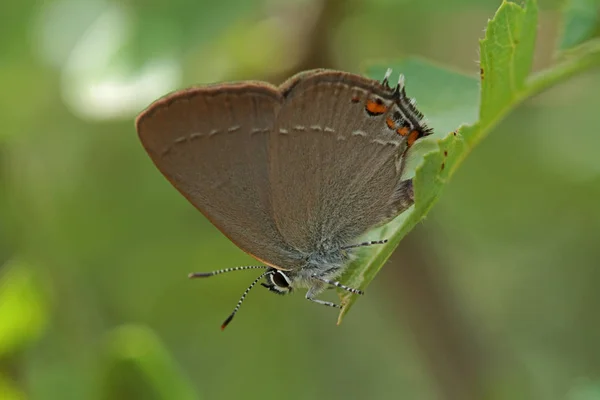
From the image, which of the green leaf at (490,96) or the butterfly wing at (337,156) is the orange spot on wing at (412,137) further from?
the green leaf at (490,96)

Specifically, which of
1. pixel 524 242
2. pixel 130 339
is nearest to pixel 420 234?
pixel 524 242

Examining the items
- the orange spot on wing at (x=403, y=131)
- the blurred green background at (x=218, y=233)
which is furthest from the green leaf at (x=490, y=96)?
the blurred green background at (x=218, y=233)

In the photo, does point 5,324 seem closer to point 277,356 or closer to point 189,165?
point 189,165

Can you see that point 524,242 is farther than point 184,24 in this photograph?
Yes

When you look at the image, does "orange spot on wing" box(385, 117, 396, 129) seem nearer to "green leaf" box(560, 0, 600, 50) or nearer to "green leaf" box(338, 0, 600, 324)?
"green leaf" box(338, 0, 600, 324)

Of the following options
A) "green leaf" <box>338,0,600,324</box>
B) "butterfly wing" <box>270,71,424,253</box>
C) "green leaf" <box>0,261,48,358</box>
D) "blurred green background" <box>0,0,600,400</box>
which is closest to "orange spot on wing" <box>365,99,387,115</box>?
"butterfly wing" <box>270,71,424,253</box>

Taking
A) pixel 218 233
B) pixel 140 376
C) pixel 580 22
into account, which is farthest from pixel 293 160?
pixel 218 233
